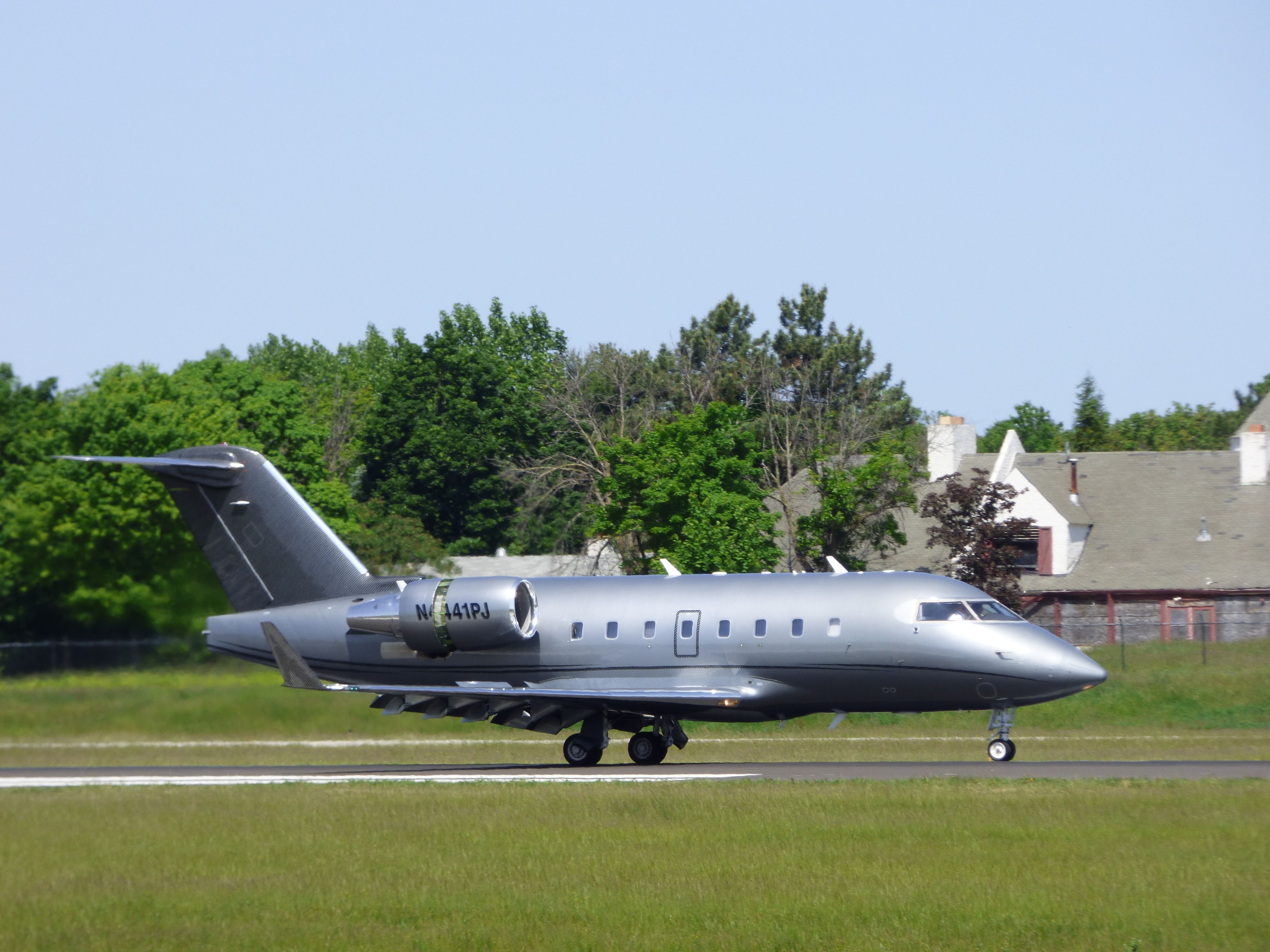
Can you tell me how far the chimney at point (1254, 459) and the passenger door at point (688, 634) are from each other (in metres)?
42.9

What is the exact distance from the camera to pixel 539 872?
663 inches

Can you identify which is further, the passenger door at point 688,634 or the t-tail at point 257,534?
the t-tail at point 257,534

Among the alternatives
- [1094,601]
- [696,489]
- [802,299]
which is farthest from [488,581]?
[802,299]

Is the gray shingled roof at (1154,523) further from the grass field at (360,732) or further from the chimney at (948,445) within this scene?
the grass field at (360,732)

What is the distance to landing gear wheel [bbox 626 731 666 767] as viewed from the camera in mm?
30141

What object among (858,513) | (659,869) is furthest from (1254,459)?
(659,869)

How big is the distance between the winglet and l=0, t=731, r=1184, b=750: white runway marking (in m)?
8.18

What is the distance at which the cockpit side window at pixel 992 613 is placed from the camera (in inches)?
1091

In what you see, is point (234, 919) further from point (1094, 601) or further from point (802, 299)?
point (802, 299)

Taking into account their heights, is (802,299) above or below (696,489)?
above

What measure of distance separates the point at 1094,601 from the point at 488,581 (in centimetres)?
3790

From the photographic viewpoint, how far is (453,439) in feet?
309

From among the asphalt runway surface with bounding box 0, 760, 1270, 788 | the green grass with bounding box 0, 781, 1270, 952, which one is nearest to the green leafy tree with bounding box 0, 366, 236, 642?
the asphalt runway surface with bounding box 0, 760, 1270, 788

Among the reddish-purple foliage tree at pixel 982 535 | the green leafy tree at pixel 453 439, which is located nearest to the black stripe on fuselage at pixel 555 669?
the reddish-purple foliage tree at pixel 982 535
